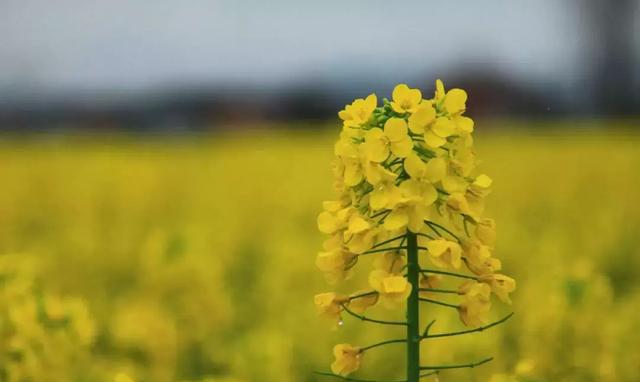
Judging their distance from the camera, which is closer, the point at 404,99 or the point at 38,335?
the point at 404,99

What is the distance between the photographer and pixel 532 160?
3.53m

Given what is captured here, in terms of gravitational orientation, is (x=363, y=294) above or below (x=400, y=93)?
below

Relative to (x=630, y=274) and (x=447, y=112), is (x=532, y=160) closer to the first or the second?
(x=630, y=274)

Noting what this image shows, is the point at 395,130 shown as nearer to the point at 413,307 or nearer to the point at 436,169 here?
the point at 436,169

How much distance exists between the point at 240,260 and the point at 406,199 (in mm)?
1851

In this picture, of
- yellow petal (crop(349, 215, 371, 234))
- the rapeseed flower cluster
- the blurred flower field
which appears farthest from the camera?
the blurred flower field

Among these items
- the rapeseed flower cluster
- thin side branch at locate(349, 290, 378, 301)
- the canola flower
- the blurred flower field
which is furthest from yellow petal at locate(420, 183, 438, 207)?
the rapeseed flower cluster

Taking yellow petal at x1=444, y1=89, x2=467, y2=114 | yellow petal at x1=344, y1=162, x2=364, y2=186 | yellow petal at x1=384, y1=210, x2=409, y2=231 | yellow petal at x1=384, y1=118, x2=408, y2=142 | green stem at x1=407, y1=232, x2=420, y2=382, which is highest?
yellow petal at x1=444, y1=89, x2=467, y2=114

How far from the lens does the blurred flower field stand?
143 centimetres

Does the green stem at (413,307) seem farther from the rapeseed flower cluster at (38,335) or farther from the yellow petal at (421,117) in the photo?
the rapeseed flower cluster at (38,335)

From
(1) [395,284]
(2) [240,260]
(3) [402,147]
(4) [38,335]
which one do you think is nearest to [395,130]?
(3) [402,147]

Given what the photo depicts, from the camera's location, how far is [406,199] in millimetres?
820

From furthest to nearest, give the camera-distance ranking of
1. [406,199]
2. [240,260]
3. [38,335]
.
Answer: [240,260], [38,335], [406,199]

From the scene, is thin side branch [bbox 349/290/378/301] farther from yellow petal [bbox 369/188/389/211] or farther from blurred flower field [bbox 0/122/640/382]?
blurred flower field [bbox 0/122/640/382]
